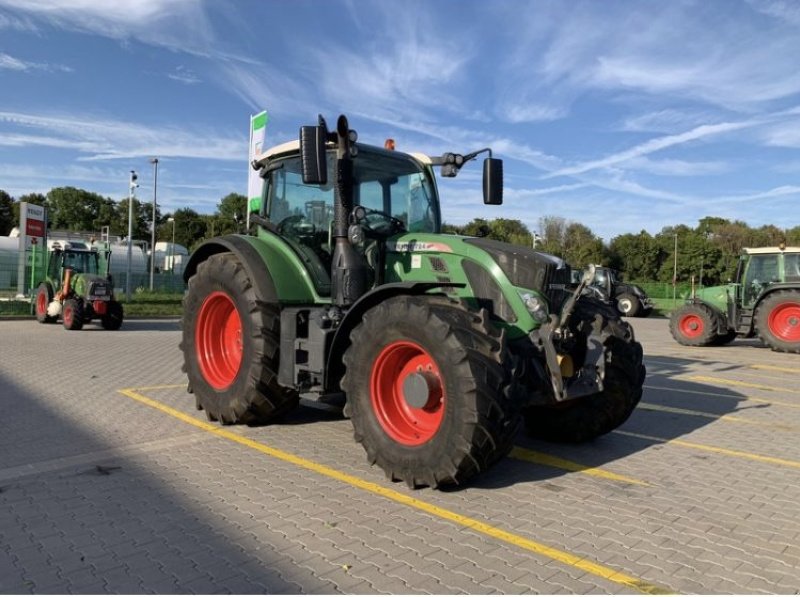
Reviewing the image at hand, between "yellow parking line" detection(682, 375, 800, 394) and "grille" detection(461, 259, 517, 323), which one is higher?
"grille" detection(461, 259, 517, 323)

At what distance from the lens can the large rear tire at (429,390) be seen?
4055 mm

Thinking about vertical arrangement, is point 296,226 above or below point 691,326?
above

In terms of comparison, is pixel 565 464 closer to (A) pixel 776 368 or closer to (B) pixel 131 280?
(A) pixel 776 368

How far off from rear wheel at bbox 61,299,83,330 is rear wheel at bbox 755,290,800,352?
16.5 m

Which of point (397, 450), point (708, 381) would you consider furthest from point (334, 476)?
point (708, 381)

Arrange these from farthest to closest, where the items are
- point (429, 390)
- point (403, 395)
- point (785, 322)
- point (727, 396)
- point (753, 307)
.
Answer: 1. point (753, 307)
2. point (785, 322)
3. point (727, 396)
4. point (403, 395)
5. point (429, 390)

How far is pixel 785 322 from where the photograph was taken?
1455 centimetres

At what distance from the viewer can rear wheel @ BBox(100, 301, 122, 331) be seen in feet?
54.6

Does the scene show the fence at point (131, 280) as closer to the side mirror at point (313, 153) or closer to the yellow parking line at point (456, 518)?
the yellow parking line at point (456, 518)

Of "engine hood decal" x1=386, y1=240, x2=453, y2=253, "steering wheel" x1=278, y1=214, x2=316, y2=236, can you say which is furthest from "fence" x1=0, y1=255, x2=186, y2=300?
"engine hood decal" x1=386, y1=240, x2=453, y2=253

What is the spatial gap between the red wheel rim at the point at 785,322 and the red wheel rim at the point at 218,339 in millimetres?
12889

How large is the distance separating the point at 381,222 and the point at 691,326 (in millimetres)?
12881

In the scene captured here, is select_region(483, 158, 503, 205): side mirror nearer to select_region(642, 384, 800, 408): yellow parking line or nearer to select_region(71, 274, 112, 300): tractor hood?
select_region(642, 384, 800, 408): yellow parking line

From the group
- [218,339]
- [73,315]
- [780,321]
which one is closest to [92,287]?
[73,315]
